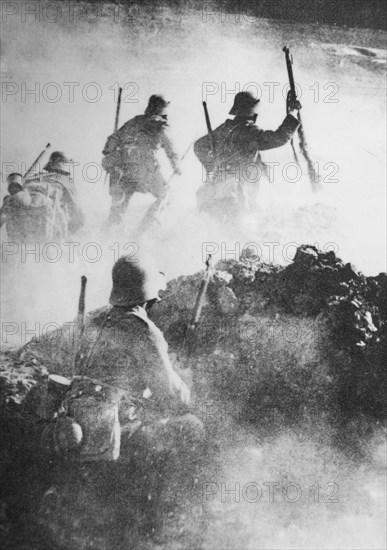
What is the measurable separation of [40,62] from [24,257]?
3.00 m

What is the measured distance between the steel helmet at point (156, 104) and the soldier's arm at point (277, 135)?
1470 millimetres

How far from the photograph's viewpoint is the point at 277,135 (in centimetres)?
515

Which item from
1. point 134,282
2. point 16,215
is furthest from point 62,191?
point 134,282

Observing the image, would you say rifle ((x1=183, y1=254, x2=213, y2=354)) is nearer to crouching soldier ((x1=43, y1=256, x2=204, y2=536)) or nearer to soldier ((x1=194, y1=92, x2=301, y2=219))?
crouching soldier ((x1=43, y1=256, x2=204, y2=536))

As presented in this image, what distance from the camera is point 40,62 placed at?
588 cm

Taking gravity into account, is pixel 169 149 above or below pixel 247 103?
below

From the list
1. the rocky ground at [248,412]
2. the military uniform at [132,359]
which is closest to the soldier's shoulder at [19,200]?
the rocky ground at [248,412]

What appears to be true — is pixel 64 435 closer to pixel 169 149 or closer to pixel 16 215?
pixel 16 215

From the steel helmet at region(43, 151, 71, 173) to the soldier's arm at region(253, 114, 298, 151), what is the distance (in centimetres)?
301

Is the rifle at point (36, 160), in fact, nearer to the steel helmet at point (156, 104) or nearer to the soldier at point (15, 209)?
the soldier at point (15, 209)

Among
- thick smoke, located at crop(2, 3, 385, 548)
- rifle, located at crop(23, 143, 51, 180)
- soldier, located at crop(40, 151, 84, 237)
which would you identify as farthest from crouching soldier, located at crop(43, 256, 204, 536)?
rifle, located at crop(23, 143, 51, 180)

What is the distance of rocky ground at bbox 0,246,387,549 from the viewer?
3346mm

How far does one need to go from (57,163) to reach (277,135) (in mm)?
3408

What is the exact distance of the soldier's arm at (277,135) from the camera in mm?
5035
